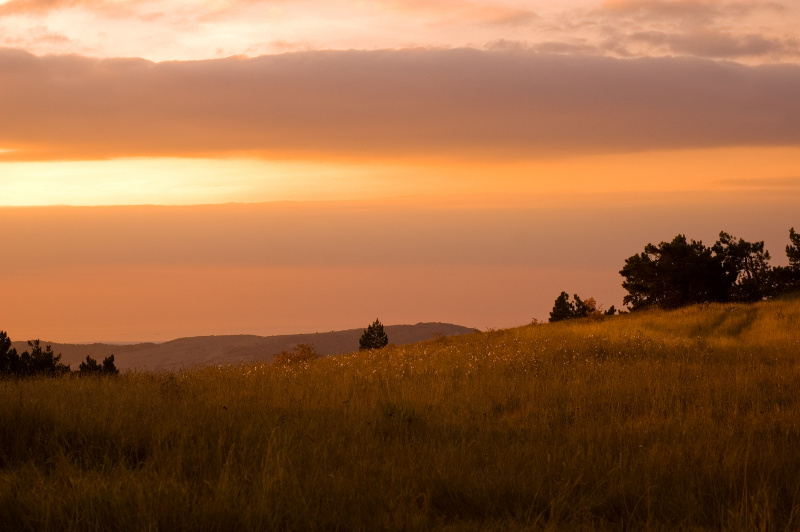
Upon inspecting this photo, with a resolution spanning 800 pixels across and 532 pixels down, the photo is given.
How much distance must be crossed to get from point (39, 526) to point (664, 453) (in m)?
5.29

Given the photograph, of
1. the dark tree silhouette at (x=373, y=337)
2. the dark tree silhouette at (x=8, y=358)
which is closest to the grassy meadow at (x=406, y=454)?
the dark tree silhouette at (x=8, y=358)

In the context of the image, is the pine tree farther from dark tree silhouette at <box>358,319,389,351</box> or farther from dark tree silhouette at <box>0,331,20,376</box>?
dark tree silhouette at <box>0,331,20,376</box>

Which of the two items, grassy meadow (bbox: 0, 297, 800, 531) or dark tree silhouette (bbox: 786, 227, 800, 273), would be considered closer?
grassy meadow (bbox: 0, 297, 800, 531)

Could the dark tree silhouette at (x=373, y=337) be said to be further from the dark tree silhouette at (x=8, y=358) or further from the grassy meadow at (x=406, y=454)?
the grassy meadow at (x=406, y=454)

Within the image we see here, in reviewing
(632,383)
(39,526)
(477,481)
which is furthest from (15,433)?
(632,383)

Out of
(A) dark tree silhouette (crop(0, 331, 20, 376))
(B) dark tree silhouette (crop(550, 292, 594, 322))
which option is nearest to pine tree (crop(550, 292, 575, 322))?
(B) dark tree silhouette (crop(550, 292, 594, 322))

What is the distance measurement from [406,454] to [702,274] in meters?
32.3

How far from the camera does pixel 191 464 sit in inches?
263

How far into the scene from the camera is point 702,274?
35.8m

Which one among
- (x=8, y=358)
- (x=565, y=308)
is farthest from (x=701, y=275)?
(x=8, y=358)

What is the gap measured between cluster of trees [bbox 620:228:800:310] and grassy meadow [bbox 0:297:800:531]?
22.8 metres

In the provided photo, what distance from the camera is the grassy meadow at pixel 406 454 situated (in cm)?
526

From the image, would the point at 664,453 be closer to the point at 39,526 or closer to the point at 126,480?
the point at 126,480

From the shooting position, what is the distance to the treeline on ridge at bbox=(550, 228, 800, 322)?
35.6 meters
